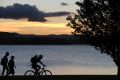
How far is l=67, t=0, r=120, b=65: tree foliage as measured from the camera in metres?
33.8

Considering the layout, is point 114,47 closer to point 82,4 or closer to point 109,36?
point 109,36

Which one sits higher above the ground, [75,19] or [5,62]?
[75,19]

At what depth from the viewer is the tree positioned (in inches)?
1331

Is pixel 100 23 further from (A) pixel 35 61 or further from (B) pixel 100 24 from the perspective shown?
(A) pixel 35 61

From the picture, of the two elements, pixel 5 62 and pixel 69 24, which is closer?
pixel 5 62

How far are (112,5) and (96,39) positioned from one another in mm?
2666

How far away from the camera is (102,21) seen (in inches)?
1344

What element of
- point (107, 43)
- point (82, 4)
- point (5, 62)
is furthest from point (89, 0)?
point (5, 62)

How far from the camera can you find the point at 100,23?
112ft

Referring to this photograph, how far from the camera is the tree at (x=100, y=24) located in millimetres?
33812

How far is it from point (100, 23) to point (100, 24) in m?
0.07

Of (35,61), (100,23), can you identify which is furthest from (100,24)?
(35,61)

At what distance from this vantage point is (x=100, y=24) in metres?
34.3

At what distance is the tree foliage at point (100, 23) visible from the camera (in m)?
33.8
